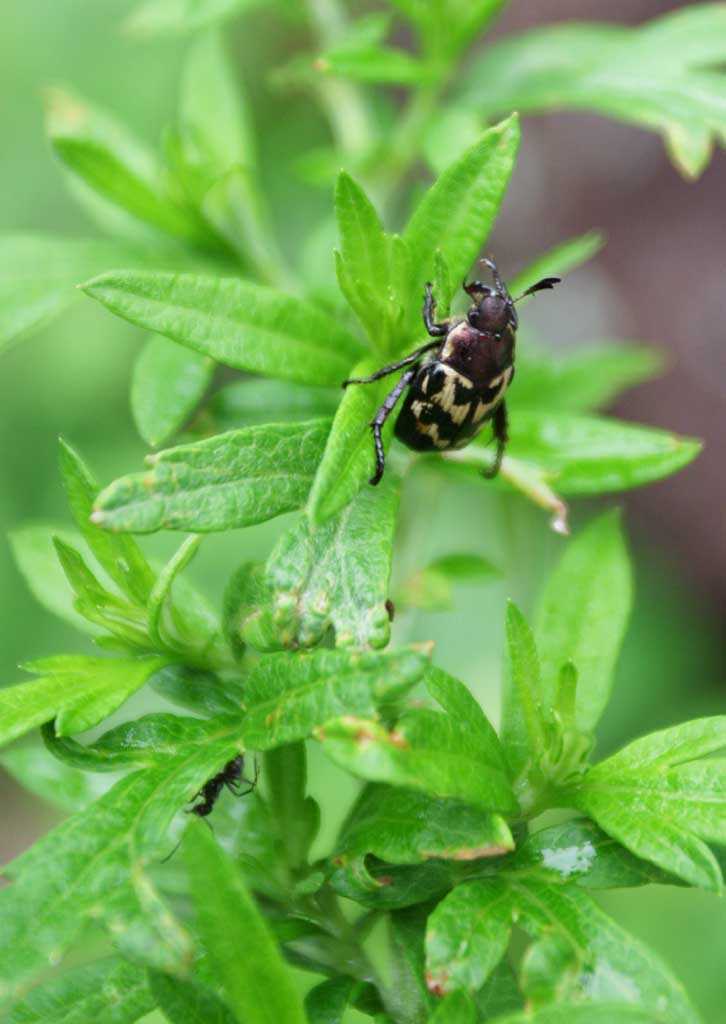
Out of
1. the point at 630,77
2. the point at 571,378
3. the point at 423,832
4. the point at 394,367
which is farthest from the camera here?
the point at 571,378

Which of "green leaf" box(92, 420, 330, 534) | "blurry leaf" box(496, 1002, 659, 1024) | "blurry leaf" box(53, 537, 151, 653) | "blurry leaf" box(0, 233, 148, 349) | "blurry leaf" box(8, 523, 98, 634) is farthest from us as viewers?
"blurry leaf" box(0, 233, 148, 349)

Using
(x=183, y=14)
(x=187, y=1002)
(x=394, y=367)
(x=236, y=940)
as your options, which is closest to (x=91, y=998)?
(x=187, y=1002)

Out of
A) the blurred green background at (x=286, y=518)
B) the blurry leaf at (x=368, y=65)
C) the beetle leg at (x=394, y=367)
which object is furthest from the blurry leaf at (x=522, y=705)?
the blurred green background at (x=286, y=518)

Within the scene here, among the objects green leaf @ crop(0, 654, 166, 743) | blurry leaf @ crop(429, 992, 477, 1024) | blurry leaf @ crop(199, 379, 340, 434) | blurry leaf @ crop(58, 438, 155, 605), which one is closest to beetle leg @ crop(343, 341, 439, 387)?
blurry leaf @ crop(199, 379, 340, 434)

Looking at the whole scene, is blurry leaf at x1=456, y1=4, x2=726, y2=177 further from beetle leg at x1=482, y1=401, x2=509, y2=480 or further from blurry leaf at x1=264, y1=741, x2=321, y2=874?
blurry leaf at x1=264, y1=741, x2=321, y2=874

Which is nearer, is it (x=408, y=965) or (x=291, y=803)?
(x=408, y=965)

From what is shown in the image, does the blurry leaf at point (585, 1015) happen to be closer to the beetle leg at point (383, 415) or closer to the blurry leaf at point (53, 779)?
the beetle leg at point (383, 415)

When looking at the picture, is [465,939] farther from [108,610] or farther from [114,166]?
[114,166]
